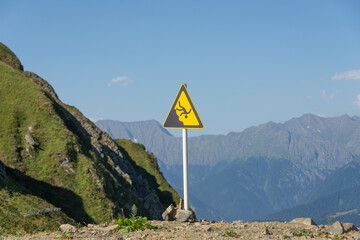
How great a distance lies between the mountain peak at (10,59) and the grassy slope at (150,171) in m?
32.9

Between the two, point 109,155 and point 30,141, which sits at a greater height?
point 30,141

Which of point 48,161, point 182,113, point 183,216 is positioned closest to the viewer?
point 183,216

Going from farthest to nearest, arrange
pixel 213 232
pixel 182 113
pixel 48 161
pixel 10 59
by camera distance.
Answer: pixel 10 59 < pixel 48 161 < pixel 182 113 < pixel 213 232

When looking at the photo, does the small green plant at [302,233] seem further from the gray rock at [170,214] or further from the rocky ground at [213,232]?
the gray rock at [170,214]

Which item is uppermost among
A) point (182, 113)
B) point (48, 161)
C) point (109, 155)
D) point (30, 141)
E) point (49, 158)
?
point (30, 141)

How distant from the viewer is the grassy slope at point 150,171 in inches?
3844

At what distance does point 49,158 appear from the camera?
2142 inches

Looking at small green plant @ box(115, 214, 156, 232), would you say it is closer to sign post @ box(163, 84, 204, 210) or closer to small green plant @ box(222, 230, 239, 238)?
small green plant @ box(222, 230, 239, 238)

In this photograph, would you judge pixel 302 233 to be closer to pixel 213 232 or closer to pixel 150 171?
pixel 213 232

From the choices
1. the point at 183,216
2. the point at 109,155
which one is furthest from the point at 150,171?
the point at 183,216

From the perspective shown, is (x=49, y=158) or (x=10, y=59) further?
(x=10, y=59)

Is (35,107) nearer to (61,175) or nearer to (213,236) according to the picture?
(61,175)

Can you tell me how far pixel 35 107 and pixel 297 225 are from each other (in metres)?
51.2

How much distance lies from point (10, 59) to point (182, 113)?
79027 mm
